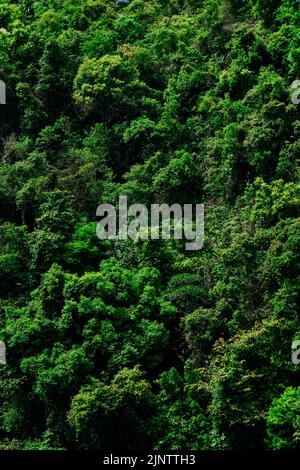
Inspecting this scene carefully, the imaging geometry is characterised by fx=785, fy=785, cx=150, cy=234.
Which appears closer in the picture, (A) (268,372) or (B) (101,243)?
(A) (268,372)

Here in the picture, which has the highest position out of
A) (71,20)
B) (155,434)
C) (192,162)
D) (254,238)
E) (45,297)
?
(71,20)

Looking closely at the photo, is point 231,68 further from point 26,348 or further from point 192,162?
point 26,348

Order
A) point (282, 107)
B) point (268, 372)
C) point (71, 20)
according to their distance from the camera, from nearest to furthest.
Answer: point (268, 372) < point (282, 107) < point (71, 20)

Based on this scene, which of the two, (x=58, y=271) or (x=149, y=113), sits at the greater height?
(x=149, y=113)

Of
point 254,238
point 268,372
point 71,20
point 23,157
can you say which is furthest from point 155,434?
point 71,20

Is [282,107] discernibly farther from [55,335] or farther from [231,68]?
[55,335]

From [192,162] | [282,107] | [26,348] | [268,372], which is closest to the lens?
[268,372]
